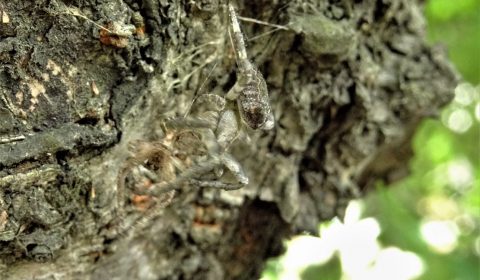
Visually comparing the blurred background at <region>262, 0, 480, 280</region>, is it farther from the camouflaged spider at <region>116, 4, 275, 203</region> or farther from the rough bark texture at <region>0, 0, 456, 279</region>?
the camouflaged spider at <region>116, 4, 275, 203</region>

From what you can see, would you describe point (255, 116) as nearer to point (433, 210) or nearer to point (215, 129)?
point (215, 129)

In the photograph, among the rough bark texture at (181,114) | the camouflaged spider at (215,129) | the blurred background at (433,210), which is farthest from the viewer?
the blurred background at (433,210)

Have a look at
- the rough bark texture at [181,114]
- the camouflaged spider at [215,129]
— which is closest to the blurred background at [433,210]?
the rough bark texture at [181,114]

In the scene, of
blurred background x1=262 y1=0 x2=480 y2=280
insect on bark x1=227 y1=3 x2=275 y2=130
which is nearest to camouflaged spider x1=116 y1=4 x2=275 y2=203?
insect on bark x1=227 y1=3 x2=275 y2=130

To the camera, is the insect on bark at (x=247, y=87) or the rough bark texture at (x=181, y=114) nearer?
the rough bark texture at (x=181, y=114)

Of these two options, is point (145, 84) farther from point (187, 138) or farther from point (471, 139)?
point (471, 139)

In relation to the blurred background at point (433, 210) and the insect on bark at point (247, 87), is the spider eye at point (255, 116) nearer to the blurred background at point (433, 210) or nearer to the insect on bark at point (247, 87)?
the insect on bark at point (247, 87)

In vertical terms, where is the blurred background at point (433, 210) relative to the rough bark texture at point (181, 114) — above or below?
above
